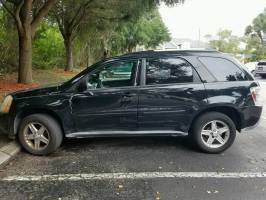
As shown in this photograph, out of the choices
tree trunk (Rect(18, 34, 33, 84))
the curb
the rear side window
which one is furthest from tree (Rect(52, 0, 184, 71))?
the curb

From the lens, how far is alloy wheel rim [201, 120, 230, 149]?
18.5 feet

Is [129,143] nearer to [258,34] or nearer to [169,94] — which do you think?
[169,94]

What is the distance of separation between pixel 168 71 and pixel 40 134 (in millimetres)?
2335

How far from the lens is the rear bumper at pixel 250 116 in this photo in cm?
563

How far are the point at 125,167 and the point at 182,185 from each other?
0.97 m

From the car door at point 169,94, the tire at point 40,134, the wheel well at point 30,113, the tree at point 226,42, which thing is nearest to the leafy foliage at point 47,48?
the wheel well at point 30,113

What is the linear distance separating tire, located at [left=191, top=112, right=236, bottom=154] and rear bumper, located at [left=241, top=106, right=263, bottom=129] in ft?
0.73

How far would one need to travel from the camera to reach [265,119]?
28.6 ft

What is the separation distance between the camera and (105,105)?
5426mm

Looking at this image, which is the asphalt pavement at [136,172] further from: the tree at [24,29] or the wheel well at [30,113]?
the tree at [24,29]

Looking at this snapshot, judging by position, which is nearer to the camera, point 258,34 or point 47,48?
point 47,48

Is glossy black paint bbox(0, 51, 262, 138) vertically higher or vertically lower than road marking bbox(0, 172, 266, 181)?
higher

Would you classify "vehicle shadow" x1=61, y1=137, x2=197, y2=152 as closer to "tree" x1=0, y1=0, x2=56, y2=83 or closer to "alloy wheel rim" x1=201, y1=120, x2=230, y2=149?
"alloy wheel rim" x1=201, y1=120, x2=230, y2=149

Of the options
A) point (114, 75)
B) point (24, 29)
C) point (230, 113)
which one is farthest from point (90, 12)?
point (230, 113)
